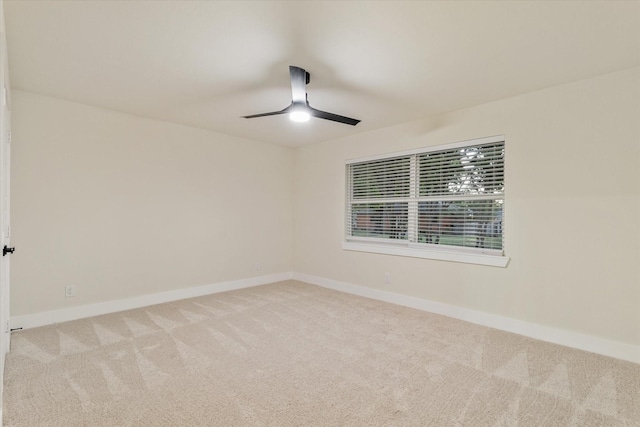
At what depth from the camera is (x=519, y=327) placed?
3123mm

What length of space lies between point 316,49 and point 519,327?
3220mm

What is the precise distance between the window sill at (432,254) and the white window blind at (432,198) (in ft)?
0.35

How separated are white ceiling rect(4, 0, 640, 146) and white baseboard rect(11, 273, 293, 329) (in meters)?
2.31

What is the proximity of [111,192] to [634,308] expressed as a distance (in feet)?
17.4

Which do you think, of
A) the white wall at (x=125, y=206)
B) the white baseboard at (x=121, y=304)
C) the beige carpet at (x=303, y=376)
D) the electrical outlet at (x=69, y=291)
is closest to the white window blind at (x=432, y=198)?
the beige carpet at (x=303, y=376)

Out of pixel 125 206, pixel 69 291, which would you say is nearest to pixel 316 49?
pixel 125 206

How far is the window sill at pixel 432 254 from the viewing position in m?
3.32

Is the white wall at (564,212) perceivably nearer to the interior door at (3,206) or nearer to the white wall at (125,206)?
the white wall at (125,206)

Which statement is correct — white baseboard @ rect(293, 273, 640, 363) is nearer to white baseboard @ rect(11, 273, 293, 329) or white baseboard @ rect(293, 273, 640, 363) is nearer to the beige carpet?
the beige carpet

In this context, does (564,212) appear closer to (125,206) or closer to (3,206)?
(3,206)

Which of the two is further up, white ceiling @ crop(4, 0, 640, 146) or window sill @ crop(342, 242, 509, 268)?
white ceiling @ crop(4, 0, 640, 146)

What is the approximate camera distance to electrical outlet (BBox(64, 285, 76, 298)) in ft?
11.2

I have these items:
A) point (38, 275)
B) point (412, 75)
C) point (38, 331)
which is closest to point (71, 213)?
point (38, 275)

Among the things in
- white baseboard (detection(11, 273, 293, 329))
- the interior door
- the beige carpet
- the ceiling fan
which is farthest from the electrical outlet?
the ceiling fan
